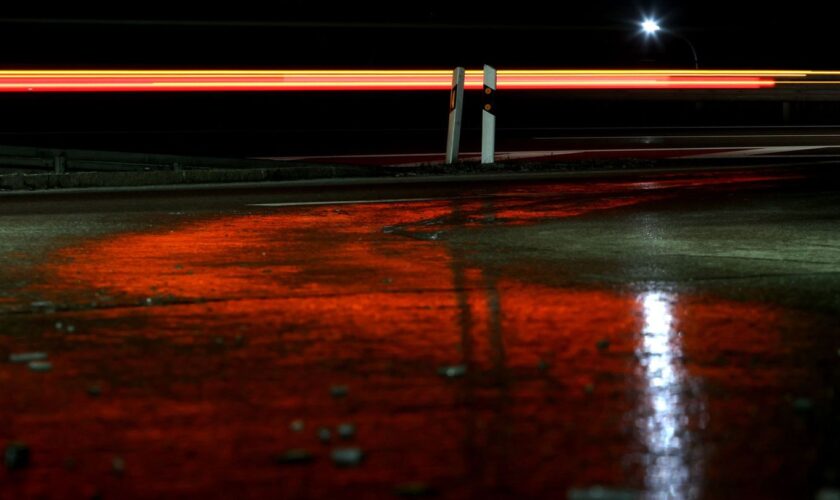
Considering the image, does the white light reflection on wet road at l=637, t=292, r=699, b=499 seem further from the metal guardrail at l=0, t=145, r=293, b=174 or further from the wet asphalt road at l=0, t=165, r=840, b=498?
the metal guardrail at l=0, t=145, r=293, b=174

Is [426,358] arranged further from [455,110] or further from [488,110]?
[455,110]

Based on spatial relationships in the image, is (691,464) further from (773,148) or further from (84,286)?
(773,148)

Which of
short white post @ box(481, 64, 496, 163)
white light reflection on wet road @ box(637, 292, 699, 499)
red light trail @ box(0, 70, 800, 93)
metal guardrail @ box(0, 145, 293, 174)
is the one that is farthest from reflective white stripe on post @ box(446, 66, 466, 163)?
white light reflection on wet road @ box(637, 292, 699, 499)

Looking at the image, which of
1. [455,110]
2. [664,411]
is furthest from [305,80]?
[664,411]

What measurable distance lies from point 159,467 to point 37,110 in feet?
91.9

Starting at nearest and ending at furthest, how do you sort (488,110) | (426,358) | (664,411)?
(664,411), (426,358), (488,110)

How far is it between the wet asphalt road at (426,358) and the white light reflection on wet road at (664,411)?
1cm

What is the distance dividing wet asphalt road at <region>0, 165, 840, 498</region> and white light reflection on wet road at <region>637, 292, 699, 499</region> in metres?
0.01

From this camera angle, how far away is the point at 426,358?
5.61 m

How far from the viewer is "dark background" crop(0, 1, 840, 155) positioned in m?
27.5
